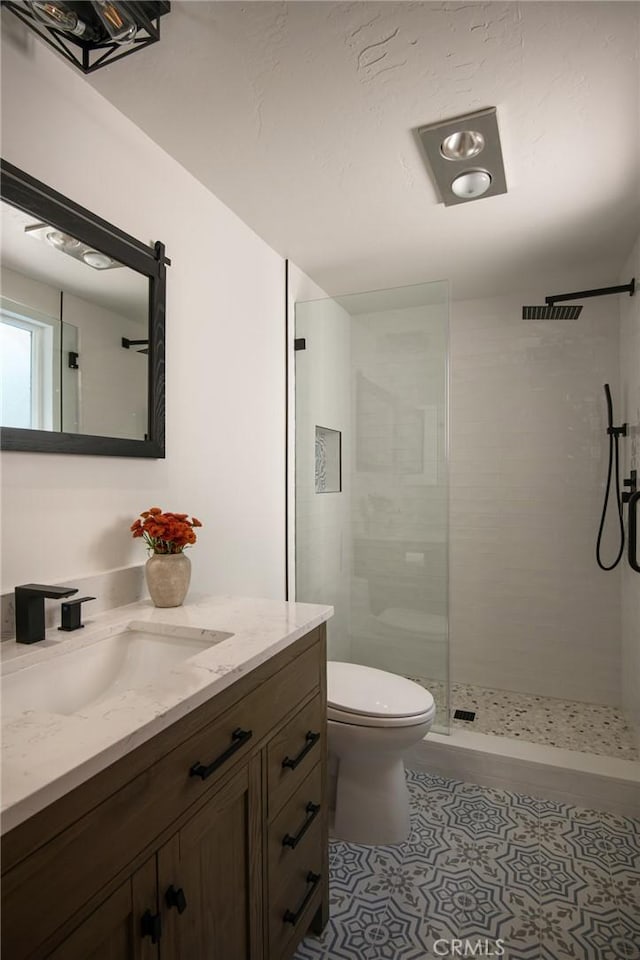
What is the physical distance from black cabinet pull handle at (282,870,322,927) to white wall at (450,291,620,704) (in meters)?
2.02

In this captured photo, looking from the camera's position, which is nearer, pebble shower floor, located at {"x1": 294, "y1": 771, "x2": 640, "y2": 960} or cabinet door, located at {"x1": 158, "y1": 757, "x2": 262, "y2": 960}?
cabinet door, located at {"x1": 158, "y1": 757, "x2": 262, "y2": 960}

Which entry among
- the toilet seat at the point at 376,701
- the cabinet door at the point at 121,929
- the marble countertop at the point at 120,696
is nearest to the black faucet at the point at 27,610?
the marble countertop at the point at 120,696

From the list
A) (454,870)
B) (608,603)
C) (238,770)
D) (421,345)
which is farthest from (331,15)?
(608,603)

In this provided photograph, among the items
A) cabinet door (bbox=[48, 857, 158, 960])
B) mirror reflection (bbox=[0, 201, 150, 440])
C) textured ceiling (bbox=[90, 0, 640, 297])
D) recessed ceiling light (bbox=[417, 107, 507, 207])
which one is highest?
textured ceiling (bbox=[90, 0, 640, 297])

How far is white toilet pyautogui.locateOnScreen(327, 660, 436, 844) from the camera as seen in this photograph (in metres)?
1.81

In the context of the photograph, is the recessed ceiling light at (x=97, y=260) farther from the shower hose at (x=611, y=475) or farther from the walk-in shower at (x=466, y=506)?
the shower hose at (x=611, y=475)

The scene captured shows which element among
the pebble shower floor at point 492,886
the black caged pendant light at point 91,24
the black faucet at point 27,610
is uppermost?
the black caged pendant light at point 91,24

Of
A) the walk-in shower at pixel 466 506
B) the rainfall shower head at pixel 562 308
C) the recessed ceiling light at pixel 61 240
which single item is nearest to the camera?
the recessed ceiling light at pixel 61 240

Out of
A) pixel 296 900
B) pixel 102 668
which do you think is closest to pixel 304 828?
pixel 296 900

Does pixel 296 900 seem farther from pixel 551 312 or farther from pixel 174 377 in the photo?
pixel 551 312

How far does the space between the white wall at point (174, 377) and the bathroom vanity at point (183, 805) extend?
30 cm

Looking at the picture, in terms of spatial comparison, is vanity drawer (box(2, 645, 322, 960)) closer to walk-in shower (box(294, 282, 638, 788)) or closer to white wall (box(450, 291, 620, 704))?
walk-in shower (box(294, 282, 638, 788))

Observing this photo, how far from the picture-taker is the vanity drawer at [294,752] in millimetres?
1209

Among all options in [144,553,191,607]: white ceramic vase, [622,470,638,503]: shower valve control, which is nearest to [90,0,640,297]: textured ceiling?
[622,470,638,503]: shower valve control
